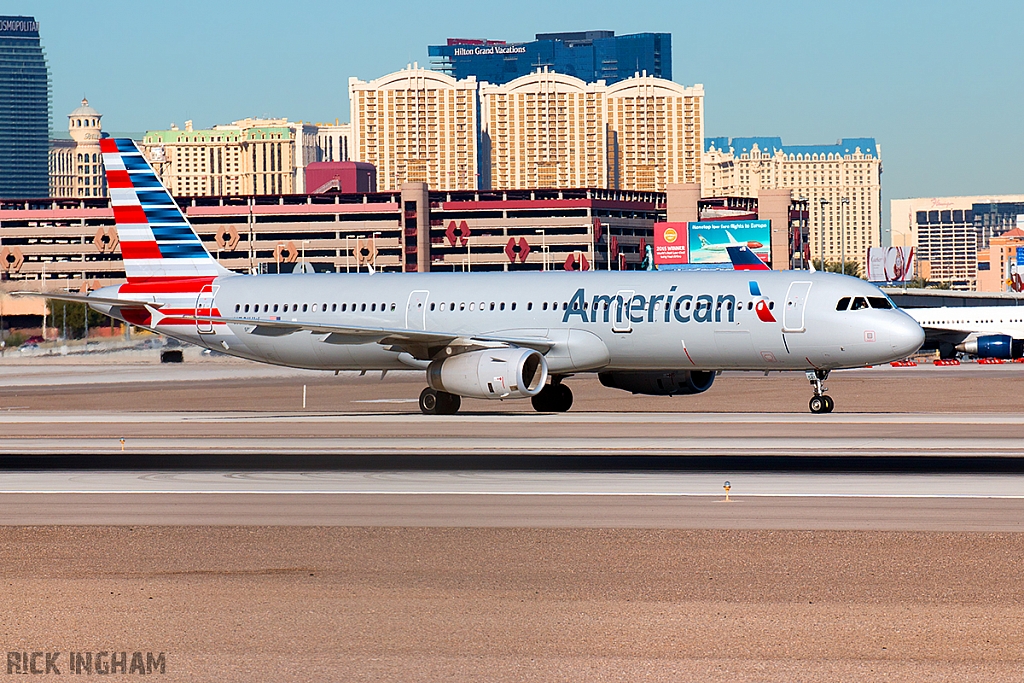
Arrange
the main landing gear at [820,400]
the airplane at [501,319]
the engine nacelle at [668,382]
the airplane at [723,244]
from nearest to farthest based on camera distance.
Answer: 1. the airplane at [501,319]
2. the main landing gear at [820,400]
3. the engine nacelle at [668,382]
4. the airplane at [723,244]

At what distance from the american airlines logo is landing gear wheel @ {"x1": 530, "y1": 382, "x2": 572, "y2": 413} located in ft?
9.42

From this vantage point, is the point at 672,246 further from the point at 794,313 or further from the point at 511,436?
the point at 511,436

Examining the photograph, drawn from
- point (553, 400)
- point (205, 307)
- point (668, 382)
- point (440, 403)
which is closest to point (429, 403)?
point (440, 403)

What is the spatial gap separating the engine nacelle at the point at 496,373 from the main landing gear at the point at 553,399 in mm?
2916

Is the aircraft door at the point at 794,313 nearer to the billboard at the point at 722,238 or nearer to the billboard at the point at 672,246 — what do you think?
the billboard at the point at 722,238

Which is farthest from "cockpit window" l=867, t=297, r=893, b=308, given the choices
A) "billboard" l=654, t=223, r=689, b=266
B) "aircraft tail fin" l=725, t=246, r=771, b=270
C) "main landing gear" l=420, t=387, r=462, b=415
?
"billboard" l=654, t=223, r=689, b=266

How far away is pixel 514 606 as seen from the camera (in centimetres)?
1470

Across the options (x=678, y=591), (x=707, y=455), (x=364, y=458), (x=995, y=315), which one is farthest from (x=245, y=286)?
(x=995, y=315)

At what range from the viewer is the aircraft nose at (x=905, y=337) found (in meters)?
38.2

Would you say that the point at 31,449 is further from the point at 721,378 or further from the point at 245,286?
the point at 721,378

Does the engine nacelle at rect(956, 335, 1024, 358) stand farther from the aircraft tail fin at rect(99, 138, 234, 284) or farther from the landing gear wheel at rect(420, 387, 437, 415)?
the landing gear wheel at rect(420, 387, 437, 415)

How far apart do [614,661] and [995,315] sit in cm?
9577

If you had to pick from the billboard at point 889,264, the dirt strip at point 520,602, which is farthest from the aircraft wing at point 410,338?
the billboard at point 889,264

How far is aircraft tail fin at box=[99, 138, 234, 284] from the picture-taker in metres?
48.3
